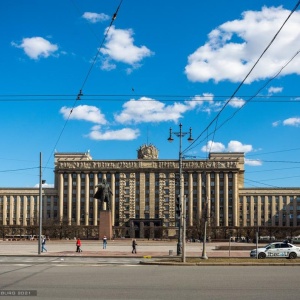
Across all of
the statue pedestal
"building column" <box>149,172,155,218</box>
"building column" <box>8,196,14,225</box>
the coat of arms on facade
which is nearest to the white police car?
the statue pedestal

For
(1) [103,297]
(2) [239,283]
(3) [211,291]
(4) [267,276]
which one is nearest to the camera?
(1) [103,297]

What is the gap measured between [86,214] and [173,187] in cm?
2769

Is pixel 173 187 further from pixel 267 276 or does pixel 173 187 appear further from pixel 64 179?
pixel 267 276

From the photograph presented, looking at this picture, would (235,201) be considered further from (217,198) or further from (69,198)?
(69,198)

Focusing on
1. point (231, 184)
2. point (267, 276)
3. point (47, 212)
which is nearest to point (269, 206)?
point (231, 184)

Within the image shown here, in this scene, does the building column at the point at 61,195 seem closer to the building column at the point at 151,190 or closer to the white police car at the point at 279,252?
the building column at the point at 151,190

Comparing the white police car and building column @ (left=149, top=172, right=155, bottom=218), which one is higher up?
building column @ (left=149, top=172, right=155, bottom=218)

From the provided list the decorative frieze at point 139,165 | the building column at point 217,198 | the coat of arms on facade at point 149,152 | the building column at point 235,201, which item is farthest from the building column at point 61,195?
the building column at point 235,201

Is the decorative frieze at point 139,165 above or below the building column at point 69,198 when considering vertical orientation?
above

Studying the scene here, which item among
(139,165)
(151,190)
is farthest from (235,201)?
(139,165)

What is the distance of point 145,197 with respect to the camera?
161125 millimetres

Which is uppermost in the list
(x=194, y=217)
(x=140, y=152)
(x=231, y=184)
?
(x=140, y=152)

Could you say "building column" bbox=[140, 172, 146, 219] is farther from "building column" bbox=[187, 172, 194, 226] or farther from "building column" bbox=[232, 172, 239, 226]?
"building column" bbox=[232, 172, 239, 226]

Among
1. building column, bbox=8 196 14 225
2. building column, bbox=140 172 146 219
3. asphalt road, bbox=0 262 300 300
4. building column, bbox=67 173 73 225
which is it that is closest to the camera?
asphalt road, bbox=0 262 300 300
